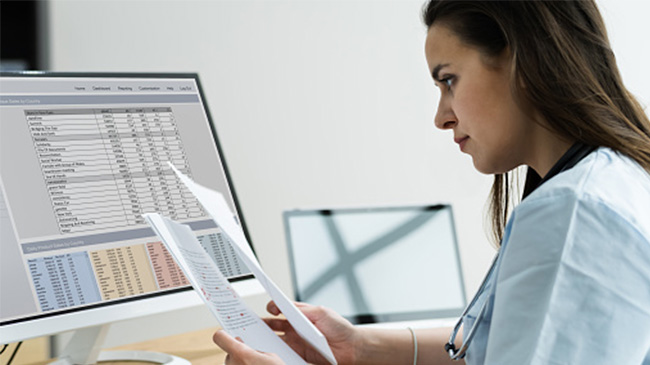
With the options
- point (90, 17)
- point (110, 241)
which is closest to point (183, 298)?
point (110, 241)

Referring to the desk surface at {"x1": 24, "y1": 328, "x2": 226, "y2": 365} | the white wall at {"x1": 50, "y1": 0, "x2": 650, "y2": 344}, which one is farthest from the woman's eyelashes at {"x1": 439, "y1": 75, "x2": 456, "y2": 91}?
the white wall at {"x1": 50, "y1": 0, "x2": 650, "y2": 344}

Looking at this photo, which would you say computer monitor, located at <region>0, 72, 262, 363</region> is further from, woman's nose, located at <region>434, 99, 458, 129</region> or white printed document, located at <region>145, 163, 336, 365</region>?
woman's nose, located at <region>434, 99, 458, 129</region>

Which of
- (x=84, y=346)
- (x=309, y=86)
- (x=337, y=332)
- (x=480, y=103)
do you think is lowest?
(x=337, y=332)

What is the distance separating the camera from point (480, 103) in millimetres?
899

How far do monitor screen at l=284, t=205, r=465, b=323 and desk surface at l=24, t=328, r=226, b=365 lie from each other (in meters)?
0.22

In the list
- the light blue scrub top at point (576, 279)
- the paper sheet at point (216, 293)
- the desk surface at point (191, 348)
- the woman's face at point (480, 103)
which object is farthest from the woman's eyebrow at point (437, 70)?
the desk surface at point (191, 348)

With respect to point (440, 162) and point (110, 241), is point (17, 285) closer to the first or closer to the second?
point (110, 241)

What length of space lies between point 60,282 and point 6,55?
1318 mm

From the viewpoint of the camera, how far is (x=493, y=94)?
34.7 inches

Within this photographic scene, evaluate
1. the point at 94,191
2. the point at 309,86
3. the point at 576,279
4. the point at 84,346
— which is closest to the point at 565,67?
the point at 576,279

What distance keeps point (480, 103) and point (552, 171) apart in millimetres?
124

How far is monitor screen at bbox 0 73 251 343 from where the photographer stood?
993mm

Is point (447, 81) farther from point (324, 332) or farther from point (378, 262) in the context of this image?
point (378, 262)

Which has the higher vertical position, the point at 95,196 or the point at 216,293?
the point at 95,196
